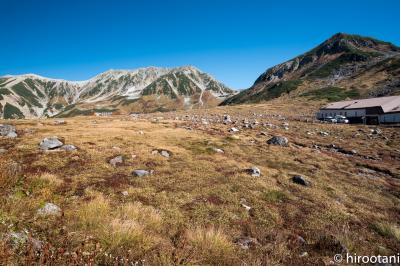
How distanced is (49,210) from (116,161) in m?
9.95

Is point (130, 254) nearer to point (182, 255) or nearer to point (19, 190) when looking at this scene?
point (182, 255)

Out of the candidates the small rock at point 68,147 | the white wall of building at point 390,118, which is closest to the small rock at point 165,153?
the small rock at point 68,147

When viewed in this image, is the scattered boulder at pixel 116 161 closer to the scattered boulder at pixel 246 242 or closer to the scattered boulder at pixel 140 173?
the scattered boulder at pixel 140 173

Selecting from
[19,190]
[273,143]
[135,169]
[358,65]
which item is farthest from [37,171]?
[358,65]

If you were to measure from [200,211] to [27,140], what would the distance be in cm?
2085

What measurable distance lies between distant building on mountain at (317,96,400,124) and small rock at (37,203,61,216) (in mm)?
79729

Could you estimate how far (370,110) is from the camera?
75.1m

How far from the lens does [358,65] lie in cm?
19588

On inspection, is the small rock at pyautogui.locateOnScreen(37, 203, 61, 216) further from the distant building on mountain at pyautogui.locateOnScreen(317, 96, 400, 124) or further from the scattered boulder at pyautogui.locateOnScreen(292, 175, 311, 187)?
the distant building on mountain at pyautogui.locateOnScreen(317, 96, 400, 124)

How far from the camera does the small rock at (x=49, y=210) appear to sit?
9439 mm

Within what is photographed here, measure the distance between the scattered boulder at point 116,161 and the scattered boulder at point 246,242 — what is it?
12.1 m

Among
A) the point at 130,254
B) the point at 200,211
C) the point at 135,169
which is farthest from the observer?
the point at 135,169

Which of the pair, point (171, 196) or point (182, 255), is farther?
point (171, 196)

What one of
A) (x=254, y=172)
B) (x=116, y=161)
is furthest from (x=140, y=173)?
(x=254, y=172)
